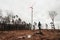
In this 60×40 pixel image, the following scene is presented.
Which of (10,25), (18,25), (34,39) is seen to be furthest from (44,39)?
(18,25)

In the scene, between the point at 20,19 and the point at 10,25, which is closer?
the point at 10,25

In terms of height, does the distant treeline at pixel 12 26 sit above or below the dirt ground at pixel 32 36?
above

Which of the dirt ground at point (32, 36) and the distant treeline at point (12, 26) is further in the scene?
the distant treeline at point (12, 26)

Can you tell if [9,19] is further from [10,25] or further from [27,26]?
[27,26]

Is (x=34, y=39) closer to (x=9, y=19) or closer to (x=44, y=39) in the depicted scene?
(x=44, y=39)

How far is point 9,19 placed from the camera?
82.9 m

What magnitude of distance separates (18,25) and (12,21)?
197 inches

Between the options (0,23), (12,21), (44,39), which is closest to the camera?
(44,39)

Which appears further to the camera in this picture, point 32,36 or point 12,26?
point 12,26

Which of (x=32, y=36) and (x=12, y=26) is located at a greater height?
(x=12, y=26)

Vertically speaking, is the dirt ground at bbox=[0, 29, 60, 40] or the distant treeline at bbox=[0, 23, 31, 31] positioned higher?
the distant treeline at bbox=[0, 23, 31, 31]

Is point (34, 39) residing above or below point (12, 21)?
below

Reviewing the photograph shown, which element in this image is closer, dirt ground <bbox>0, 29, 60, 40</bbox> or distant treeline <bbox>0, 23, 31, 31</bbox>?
dirt ground <bbox>0, 29, 60, 40</bbox>

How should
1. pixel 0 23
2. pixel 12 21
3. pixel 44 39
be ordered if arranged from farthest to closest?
pixel 12 21, pixel 0 23, pixel 44 39
